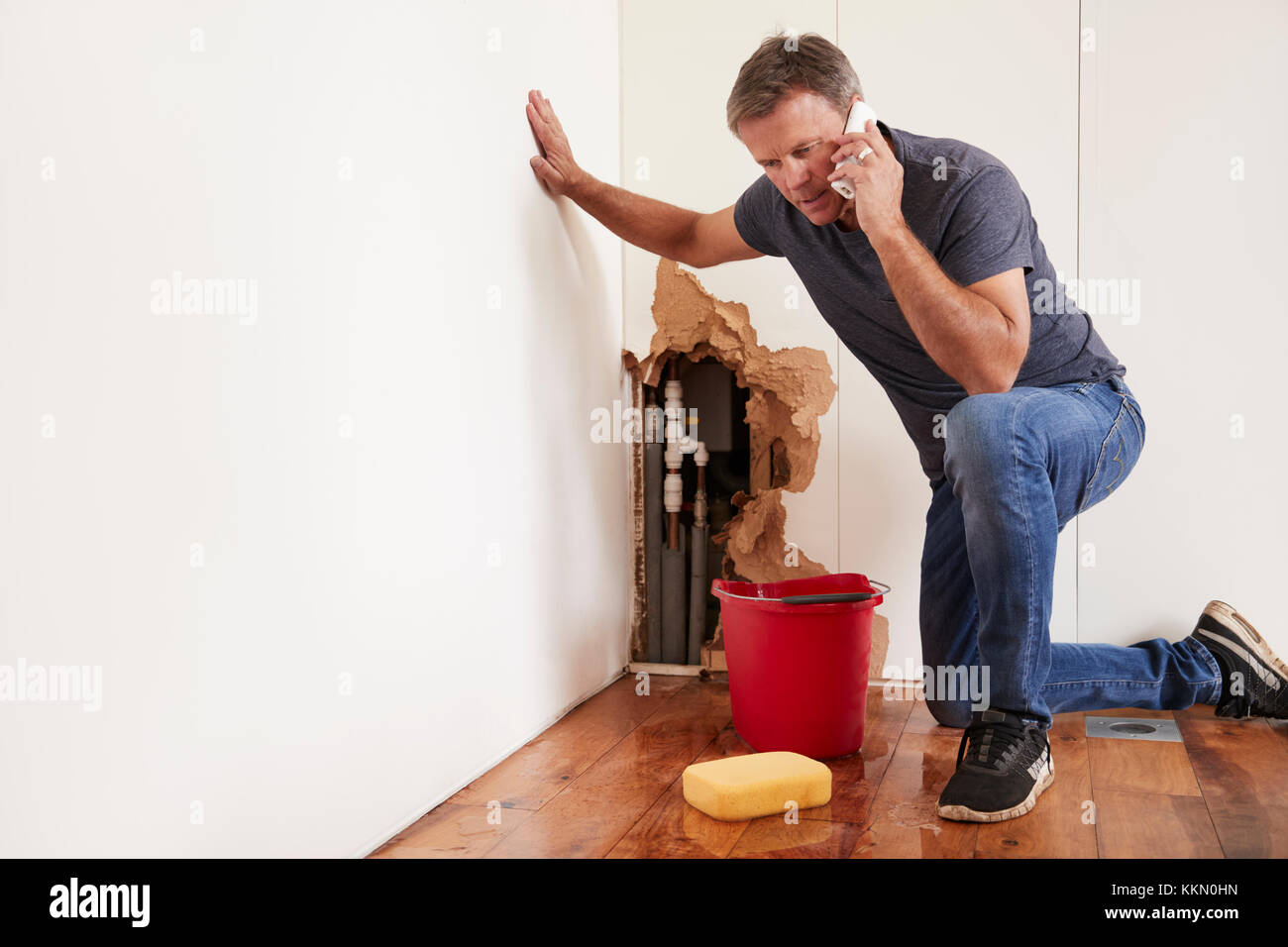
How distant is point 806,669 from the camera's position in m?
1.74

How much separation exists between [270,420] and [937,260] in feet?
3.54

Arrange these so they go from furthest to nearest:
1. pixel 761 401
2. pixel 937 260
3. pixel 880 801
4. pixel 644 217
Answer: pixel 761 401 → pixel 644 217 → pixel 937 260 → pixel 880 801

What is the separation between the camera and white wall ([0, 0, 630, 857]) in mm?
877

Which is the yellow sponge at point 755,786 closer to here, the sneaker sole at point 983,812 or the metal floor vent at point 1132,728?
the sneaker sole at point 983,812

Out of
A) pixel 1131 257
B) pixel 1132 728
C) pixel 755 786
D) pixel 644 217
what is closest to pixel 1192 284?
pixel 1131 257

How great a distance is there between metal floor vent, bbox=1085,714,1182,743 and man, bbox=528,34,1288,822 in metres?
0.05

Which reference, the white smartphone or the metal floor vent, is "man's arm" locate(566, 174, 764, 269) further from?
the metal floor vent

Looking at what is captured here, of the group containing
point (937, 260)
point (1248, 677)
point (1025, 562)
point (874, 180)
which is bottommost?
point (1248, 677)

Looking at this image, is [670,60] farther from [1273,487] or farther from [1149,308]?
[1273,487]

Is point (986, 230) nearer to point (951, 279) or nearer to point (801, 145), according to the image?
point (951, 279)

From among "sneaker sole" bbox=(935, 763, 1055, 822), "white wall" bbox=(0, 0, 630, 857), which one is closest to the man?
"sneaker sole" bbox=(935, 763, 1055, 822)

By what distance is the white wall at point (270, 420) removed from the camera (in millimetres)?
877

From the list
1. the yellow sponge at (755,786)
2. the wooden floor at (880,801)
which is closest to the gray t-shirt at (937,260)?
the wooden floor at (880,801)

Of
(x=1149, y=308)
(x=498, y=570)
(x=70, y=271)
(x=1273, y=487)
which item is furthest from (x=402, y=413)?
(x=1273, y=487)
